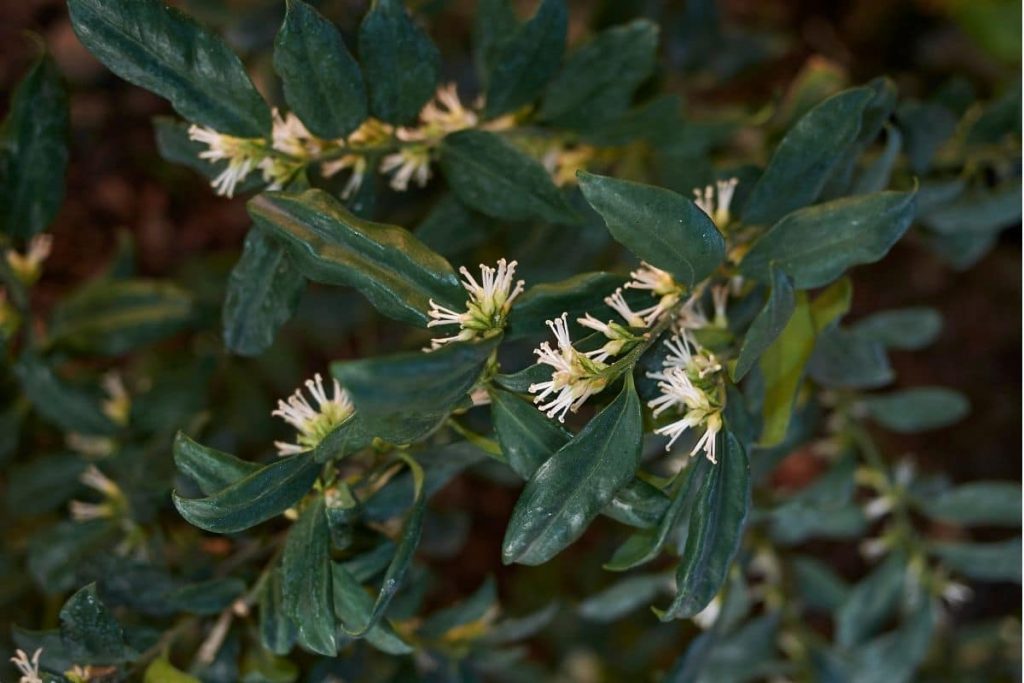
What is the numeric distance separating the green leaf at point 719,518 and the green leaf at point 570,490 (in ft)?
A: 0.24

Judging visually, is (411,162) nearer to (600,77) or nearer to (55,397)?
(600,77)

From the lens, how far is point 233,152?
1.00 metres

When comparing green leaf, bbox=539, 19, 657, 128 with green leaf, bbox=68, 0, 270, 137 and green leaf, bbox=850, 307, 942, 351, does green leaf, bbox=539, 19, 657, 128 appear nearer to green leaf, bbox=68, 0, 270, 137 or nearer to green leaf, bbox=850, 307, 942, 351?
green leaf, bbox=68, 0, 270, 137

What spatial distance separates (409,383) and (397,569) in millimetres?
251

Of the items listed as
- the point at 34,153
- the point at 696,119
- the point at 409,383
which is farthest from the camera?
the point at 696,119

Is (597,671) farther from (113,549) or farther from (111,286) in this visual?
(111,286)

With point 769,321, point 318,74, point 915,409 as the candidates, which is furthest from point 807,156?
point 915,409

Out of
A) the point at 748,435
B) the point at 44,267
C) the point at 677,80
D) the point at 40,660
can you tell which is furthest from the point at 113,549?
the point at 677,80

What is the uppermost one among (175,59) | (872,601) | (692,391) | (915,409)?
(175,59)

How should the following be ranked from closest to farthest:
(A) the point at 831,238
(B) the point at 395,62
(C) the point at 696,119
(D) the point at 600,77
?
1. (A) the point at 831,238
2. (B) the point at 395,62
3. (D) the point at 600,77
4. (C) the point at 696,119

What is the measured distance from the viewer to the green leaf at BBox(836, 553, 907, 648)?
151 cm

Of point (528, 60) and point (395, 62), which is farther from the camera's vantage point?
point (528, 60)

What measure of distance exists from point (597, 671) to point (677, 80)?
3.22 ft

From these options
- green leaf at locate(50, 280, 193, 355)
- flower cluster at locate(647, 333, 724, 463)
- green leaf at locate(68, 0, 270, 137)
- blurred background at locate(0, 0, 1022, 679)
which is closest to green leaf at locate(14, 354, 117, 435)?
green leaf at locate(50, 280, 193, 355)
